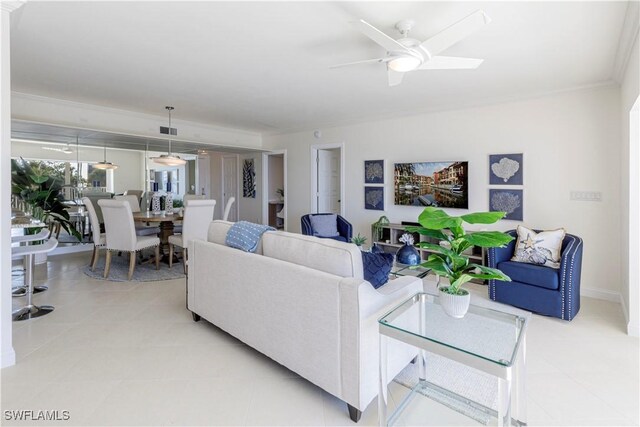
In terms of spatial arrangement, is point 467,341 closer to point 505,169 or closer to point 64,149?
point 505,169

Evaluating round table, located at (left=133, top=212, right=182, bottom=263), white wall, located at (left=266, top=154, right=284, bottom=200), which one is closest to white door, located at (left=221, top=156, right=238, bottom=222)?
white wall, located at (left=266, top=154, right=284, bottom=200)

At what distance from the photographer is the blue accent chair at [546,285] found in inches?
112

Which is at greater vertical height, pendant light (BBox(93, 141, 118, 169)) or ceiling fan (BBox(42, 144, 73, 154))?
ceiling fan (BBox(42, 144, 73, 154))

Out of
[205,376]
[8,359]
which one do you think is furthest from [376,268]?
[8,359]

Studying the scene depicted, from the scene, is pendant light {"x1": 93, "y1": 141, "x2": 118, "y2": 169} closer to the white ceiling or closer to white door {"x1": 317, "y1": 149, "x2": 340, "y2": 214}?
the white ceiling

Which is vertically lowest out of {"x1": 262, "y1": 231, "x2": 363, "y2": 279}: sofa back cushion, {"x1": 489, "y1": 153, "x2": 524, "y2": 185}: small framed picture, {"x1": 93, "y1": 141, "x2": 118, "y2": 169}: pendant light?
{"x1": 262, "y1": 231, "x2": 363, "y2": 279}: sofa back cushion

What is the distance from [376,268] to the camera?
186cm

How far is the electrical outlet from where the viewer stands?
3529 mm

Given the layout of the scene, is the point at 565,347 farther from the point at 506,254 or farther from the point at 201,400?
the point at 201,400

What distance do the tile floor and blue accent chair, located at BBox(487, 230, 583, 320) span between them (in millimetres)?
135

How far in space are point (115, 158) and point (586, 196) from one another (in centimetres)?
718

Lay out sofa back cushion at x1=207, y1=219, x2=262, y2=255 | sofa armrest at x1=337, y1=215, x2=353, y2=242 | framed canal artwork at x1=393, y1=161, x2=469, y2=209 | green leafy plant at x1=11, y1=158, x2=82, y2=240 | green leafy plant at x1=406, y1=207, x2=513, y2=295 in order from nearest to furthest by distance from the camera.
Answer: green leafy plant at x1=406, y1=207, x2=513, y2=295
sofa back cushion at x1=207, y1=219, x2=262, y2=255
green leafy plant at x1=11, y1=158, x2=82, y2=240
framed canal artwork at x1=393, y1=161, x2=469, y2=209
sofa armrest at x1=337, y1=215, x2=353, y2=242

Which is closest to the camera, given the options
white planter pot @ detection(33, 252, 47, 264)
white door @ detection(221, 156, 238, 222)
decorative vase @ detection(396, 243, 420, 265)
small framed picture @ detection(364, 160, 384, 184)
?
decorative vase @ detection(396, 243, 420, 265)

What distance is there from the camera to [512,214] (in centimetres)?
404
